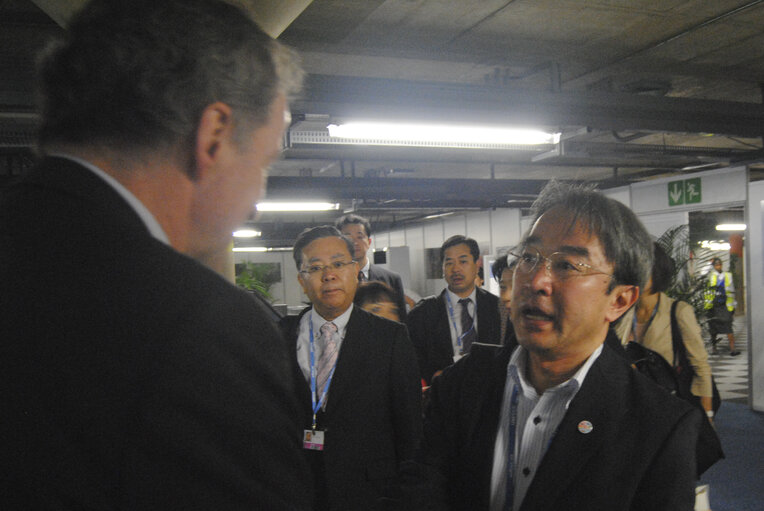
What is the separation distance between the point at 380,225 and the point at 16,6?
19.8 metres

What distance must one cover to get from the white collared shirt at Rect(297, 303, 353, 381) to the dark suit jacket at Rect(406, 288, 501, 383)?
1352 mm

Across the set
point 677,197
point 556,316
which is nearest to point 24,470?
point 556,316

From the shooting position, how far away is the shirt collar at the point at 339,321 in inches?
109

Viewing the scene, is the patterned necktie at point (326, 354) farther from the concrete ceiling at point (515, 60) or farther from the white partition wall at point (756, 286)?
the white partition wall at point (756, 286)

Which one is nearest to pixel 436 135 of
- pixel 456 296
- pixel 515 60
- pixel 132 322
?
pixel 515 60

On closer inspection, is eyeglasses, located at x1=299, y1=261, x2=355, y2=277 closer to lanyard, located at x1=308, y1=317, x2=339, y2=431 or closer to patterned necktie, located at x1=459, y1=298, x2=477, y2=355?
lanyard, located at x1=308, y1=317, x2=339, y2=431


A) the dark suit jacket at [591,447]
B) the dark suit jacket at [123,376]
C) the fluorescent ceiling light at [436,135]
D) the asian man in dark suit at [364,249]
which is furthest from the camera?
the asian man in dark suit at [364,249]

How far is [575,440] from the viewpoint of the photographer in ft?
4.17

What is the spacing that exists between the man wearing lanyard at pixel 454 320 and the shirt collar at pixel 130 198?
3.43 metres

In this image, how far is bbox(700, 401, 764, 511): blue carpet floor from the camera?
461 cm

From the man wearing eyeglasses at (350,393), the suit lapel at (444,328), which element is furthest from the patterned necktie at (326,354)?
the suit lapel at (444,328)

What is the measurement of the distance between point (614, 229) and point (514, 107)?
2525 millimetres

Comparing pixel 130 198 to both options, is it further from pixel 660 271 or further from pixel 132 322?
pixel 660 271

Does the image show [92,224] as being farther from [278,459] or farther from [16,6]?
[16,6]
